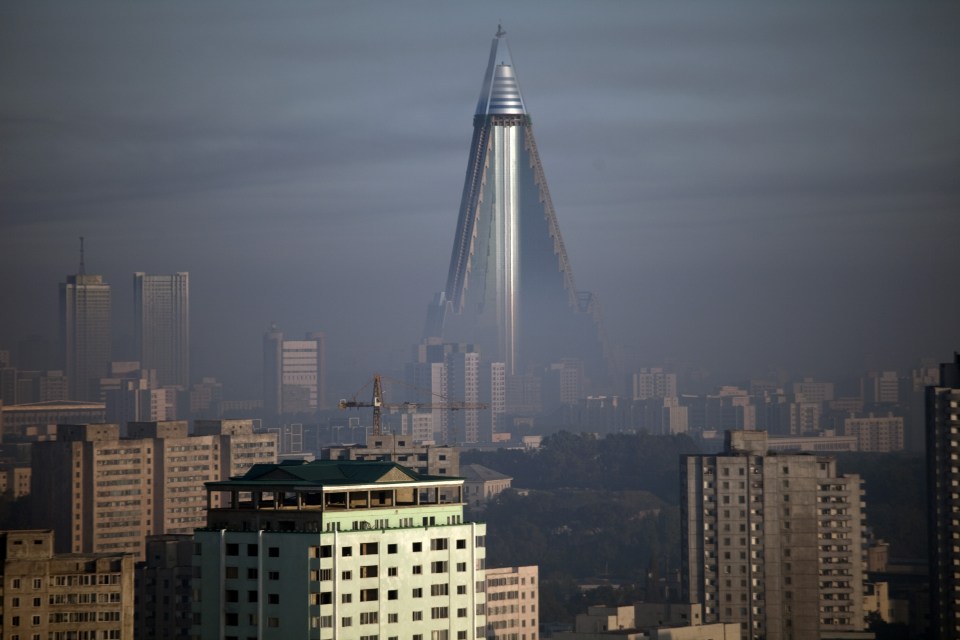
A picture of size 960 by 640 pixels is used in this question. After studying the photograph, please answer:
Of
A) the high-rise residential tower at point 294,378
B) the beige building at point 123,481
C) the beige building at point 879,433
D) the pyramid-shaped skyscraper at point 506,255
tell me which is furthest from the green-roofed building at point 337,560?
the pyramid-shaped skyscraper at point 506,255

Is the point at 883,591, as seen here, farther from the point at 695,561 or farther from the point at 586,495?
the point at 586,495

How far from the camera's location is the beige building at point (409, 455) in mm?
33731

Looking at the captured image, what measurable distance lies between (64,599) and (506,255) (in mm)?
60727

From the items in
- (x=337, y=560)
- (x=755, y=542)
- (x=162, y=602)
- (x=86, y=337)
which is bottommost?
(x=162, y=602)

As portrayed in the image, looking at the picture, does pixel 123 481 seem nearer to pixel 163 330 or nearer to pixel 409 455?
pixel 409 455

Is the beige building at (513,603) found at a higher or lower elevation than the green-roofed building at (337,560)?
lower

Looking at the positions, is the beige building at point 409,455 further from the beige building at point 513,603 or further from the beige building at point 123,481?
the beige building at point 123,481

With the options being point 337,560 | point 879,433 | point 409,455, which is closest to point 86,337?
point 879,433

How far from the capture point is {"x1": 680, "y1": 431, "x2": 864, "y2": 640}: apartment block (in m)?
32.4

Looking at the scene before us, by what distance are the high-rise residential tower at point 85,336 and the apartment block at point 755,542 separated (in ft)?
75.9

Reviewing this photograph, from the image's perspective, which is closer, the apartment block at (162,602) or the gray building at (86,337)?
the apartment block at (162,602)

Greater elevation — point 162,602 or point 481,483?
point 481,483

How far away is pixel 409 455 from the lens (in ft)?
112

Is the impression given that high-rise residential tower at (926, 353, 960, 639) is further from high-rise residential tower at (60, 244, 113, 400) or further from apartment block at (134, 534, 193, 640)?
high-rise residential tower at (60, 244, 113, 400)
